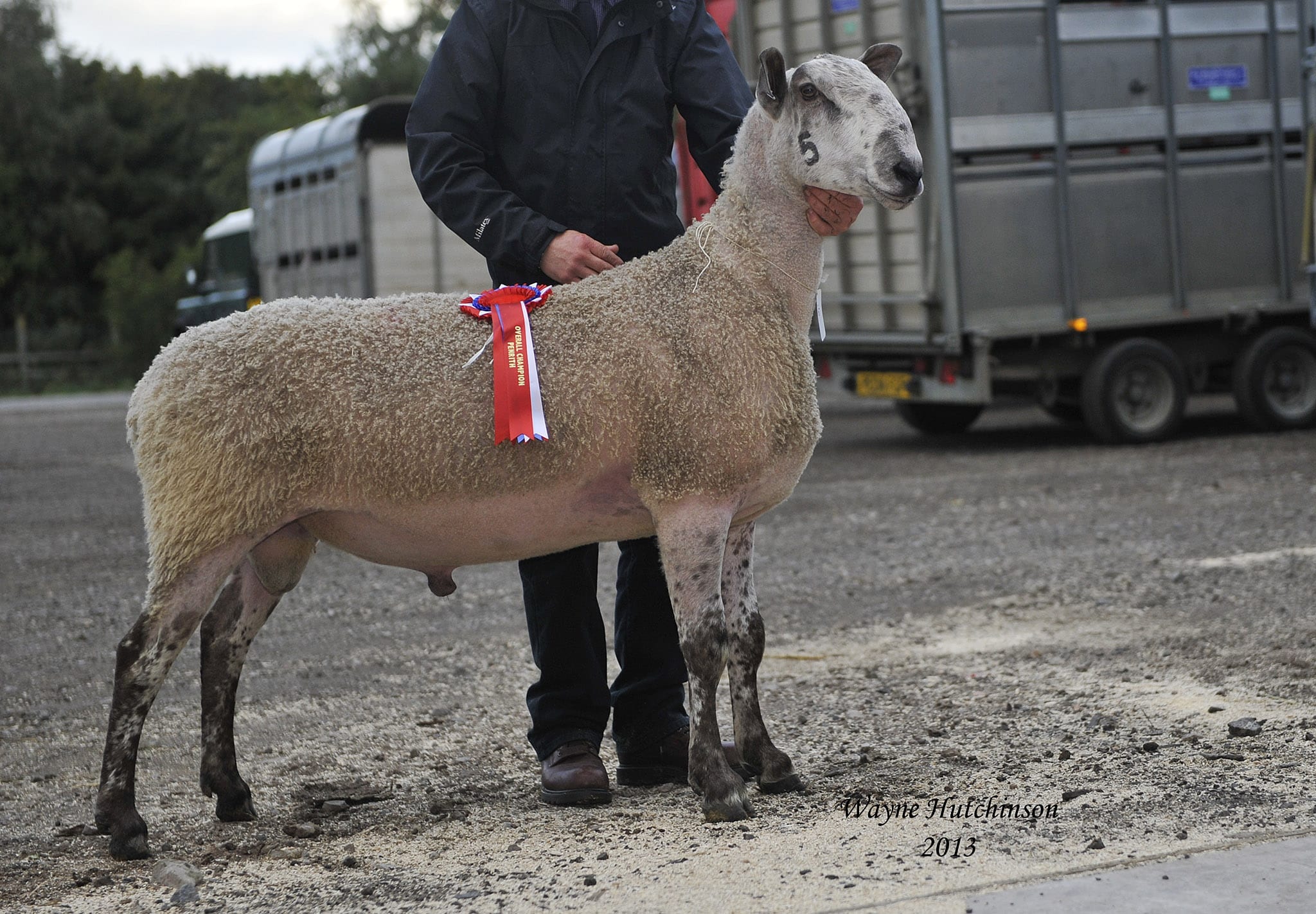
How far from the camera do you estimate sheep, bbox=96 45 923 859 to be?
12.0ft

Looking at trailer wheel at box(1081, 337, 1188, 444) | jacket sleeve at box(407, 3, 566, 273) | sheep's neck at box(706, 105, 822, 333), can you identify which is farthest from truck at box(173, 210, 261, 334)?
sheep's neck at box(706, 105, 822, 333)

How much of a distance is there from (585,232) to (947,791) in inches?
70.2

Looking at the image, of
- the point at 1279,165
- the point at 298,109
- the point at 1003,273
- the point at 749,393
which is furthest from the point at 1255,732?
the point at 298,109

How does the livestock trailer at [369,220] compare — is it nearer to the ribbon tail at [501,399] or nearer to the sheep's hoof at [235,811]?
the sheep's hoof at [235,811]

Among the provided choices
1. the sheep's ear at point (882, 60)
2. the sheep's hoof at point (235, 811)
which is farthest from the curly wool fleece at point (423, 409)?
the sheep's ear at point (882, 60)

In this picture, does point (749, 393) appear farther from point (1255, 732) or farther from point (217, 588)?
point (1255, 732)

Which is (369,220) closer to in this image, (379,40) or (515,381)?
(515,381)

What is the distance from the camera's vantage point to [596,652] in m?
4.26

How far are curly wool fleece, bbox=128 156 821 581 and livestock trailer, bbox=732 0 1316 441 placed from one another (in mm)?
7795

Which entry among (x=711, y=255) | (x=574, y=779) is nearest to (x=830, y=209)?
(x=711, y=255)

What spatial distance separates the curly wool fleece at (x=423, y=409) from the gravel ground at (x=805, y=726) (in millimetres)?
824

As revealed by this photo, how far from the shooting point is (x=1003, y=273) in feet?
37.9

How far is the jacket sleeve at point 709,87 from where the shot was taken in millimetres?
4238

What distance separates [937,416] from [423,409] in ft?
35.6
